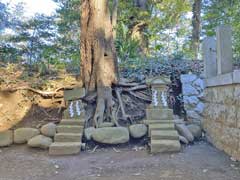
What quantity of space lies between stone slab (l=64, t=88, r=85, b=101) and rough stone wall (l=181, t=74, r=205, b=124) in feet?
6.26

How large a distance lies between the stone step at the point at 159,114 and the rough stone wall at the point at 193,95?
0.69 meters

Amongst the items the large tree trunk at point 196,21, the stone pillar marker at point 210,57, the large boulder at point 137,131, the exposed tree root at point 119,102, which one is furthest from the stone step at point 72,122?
the large tree trunk at point 196,21

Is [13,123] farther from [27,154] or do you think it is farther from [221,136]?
[221,136]

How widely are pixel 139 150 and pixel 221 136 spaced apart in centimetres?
116

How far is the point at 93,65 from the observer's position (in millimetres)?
5328

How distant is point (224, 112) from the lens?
4004 millimetres

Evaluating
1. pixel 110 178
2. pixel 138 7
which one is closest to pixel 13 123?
pixel 110 178

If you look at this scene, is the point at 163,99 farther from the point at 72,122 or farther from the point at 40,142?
the point at 40,142

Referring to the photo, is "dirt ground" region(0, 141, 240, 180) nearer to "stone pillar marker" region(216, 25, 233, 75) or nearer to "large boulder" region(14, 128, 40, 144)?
"large boulder" region(14, 128, 40, 144)

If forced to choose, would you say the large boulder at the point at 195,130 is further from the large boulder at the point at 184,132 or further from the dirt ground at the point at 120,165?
the dirt ground at the point at 120,165

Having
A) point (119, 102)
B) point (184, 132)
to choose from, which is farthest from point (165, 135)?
point (119, 102)

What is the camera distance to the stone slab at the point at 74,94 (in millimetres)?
4996

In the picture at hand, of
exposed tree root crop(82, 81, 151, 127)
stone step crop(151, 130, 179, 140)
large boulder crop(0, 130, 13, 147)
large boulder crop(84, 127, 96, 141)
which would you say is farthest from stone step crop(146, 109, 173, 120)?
large boulder crop(0, 130, 13, 147)

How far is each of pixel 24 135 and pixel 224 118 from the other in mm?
2945
